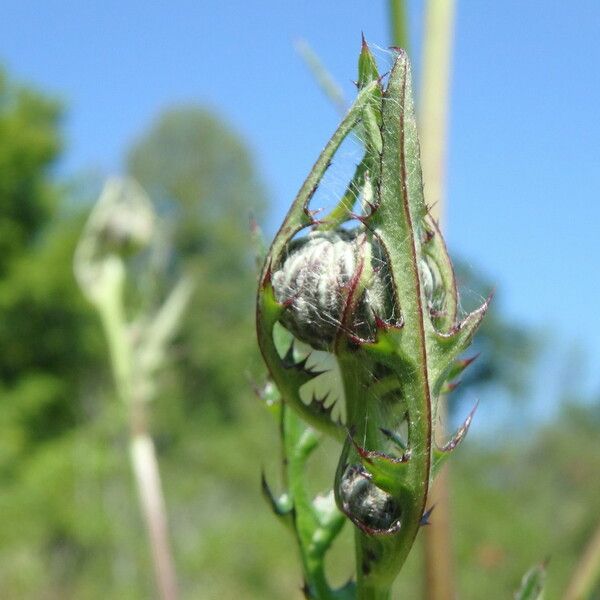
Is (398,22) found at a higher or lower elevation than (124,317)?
higher

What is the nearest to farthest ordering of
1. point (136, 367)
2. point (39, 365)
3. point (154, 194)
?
point (136, 367), point (39, 365), point (154, 194)

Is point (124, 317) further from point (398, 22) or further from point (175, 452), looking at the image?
point (175, 452)

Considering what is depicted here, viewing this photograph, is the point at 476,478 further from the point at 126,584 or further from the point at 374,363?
the point at 374,363

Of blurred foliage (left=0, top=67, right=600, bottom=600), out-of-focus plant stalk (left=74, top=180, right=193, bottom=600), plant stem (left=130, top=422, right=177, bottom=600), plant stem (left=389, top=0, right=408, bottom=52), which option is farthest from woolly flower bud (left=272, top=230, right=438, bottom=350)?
blurred foliage (left=0, top=67, right=600, bottom=600)

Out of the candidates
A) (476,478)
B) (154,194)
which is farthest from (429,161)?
(154,194)

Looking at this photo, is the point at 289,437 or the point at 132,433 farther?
the point at 132,433

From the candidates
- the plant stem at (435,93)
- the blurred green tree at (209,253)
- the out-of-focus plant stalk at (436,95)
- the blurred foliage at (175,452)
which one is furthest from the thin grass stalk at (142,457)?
the blurred green tree at (209,253)

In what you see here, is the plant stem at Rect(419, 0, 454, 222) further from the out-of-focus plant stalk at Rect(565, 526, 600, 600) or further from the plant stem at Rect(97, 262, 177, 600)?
the plant stem at Rect(97, 262, 177, 600)

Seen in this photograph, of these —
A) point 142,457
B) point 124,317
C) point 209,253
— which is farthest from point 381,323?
point 209,253
